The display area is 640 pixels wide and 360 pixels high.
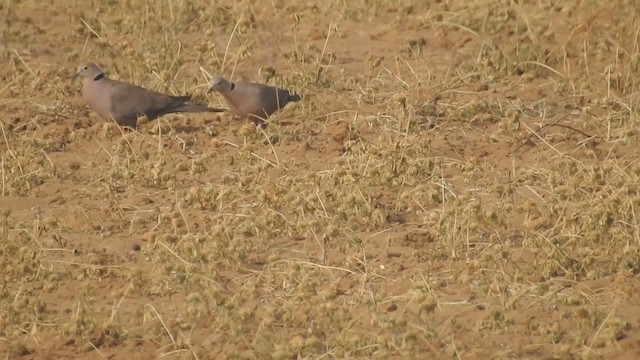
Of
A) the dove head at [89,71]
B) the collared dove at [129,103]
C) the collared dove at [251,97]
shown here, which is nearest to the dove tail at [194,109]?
the collared dove at [129,103]

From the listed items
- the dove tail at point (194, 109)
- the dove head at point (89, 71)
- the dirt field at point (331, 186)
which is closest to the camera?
the dirt field at point (331, 186)

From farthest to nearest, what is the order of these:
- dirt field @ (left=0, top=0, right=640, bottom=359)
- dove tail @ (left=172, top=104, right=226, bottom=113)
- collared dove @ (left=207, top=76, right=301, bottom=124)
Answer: dove tail @ (left=172, top=104, right=226, bottom=113) < collared dove @ (left=207, top=76, right=301, bottom=124) < dirt field @ (left=0, top=0, right=640, bottom=359)

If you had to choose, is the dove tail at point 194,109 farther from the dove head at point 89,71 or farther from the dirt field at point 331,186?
the dove head at point 89,71

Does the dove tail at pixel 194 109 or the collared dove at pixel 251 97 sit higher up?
the collared dove at pixel 251 97

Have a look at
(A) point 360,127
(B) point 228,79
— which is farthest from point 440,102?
(B) point 228,79

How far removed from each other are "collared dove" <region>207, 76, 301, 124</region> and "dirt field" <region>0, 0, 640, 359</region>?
160mm

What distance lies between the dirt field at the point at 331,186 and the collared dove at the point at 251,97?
160 mm

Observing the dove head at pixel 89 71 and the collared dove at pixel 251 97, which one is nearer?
the collared dove at pixel 251 97

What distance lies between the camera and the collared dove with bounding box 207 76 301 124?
8.38 m

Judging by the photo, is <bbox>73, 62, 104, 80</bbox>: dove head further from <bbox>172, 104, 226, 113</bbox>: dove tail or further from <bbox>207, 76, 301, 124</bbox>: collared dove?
<bbox>207, 76, 301, 124</bbox>: collared dove

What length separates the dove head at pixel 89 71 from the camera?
28.6ft

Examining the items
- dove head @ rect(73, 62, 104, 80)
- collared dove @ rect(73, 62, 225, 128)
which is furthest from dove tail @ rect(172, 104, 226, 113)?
dove head @ rect(73, 62, 104, 80)

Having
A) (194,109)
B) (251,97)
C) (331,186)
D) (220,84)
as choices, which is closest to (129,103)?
(194,109)

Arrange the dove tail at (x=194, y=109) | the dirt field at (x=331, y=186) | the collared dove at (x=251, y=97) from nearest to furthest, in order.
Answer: the dirt field at (x=331, y=186) → the collared dove at (x=251, y=97) → the dove tail at (x=194, y=109)
